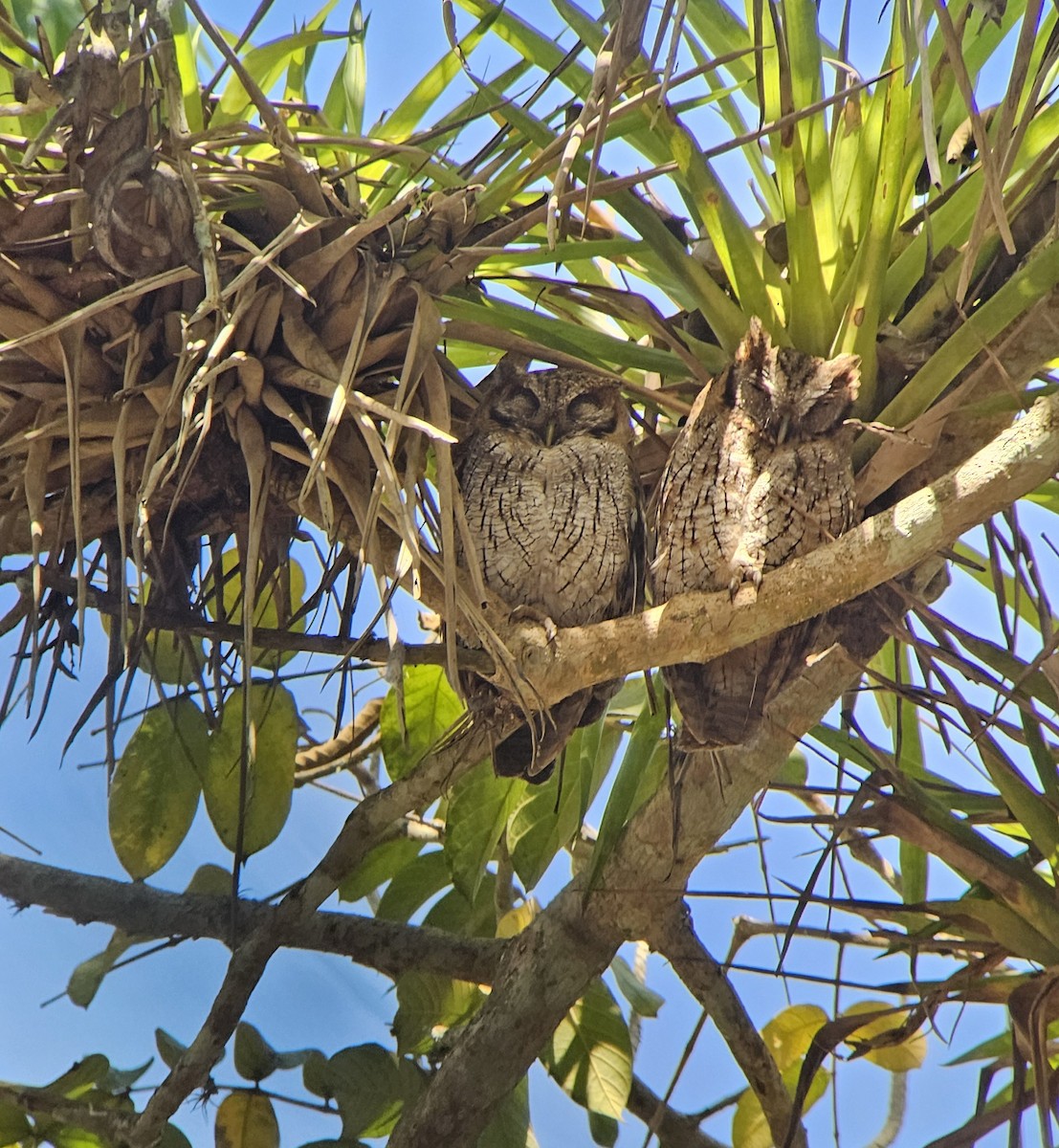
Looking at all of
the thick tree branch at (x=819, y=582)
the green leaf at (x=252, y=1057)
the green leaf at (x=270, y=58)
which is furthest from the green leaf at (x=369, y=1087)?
the green leaf at (x=270, y=58)

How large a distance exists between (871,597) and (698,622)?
0.41 metres

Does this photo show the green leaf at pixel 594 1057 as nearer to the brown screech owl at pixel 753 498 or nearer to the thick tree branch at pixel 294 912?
the thick tree branch at pixel 294 912

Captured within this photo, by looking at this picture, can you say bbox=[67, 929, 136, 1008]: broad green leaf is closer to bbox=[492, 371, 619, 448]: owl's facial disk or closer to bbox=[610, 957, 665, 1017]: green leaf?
bbox=[610, 957, 665, 1017]: green leaf

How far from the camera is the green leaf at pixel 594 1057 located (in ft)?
7.58

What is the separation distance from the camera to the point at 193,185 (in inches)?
59.3

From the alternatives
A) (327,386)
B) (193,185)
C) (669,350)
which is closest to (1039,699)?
(669,350)

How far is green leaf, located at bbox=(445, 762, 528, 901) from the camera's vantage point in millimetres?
2283

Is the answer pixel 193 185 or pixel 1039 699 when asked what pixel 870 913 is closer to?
pixel 1039 699

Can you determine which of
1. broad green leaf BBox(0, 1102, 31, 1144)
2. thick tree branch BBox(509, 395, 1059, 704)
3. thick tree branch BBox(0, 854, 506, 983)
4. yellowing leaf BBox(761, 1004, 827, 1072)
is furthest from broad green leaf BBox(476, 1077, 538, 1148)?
thick tree branch BBox(509, 395, 1059, 704)

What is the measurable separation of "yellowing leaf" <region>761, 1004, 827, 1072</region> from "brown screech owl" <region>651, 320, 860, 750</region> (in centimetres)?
98

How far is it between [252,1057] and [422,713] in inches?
28.7

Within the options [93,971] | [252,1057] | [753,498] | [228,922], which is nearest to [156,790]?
[228,922]

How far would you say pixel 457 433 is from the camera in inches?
86.2

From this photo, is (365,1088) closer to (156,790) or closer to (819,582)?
(156,790)
